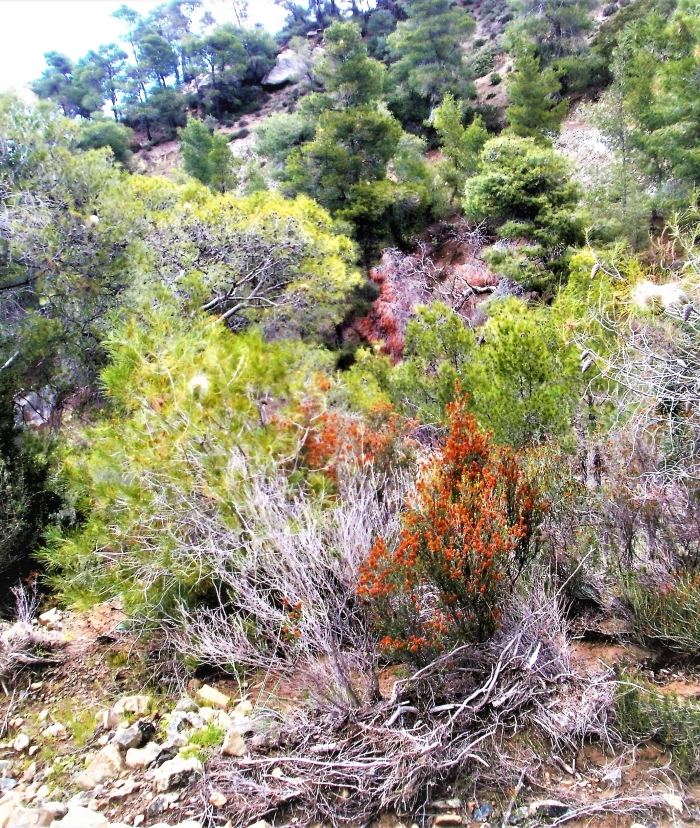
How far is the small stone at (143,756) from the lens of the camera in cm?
276

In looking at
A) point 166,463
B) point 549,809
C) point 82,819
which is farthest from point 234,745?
point 166,463

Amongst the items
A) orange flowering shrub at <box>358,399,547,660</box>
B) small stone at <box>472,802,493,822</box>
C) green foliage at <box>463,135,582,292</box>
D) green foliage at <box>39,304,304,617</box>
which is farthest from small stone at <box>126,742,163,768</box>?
green foliage at <box>463,135,582,292</box>

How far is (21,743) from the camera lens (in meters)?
3.17

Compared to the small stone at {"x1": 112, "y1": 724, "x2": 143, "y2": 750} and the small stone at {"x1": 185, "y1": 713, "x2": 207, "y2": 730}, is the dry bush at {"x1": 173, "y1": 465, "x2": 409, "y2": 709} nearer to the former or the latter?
the small stone at {"x1": 185, "y1": 713, "x2": 207, "y2": 730}

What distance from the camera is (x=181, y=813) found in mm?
2398

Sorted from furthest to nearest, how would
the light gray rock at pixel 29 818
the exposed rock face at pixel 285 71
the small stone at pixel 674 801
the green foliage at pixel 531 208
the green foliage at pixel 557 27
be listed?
the exposed rock face at pixel 285 71 < the green foliage at pixel 557 27 < the green foliage at pixel 531 208 < the light gray rock at pixel 29 818 < the small stone at pixel 674 801

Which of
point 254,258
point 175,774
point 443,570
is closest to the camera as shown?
point 175,774

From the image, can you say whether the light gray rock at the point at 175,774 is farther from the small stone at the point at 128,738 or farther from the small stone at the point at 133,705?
the small stone at the point at 133,705

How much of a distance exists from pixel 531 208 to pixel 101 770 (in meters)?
14.2

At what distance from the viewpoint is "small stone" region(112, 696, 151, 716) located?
326 centimetres

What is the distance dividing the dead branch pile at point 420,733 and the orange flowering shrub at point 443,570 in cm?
14

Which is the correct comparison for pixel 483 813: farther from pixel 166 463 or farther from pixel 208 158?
pixel 208 158

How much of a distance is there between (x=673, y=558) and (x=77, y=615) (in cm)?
466

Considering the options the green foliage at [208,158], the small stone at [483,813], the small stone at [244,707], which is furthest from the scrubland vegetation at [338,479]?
the green foliage at [208,158]
